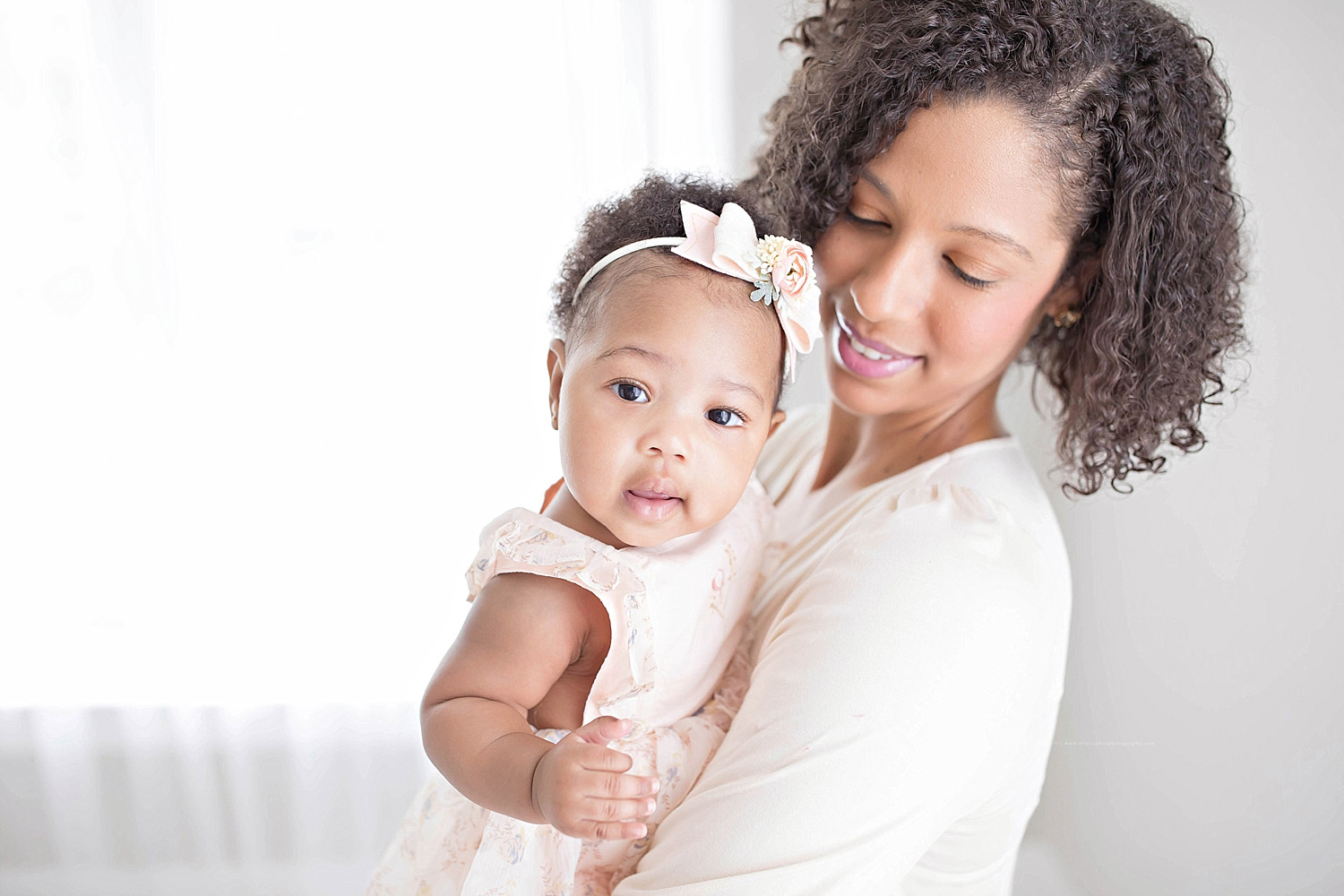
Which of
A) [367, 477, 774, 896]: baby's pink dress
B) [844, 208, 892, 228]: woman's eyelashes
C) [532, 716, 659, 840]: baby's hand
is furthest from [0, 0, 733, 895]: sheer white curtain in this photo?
[532, 716, 659, 840]: baby's hand

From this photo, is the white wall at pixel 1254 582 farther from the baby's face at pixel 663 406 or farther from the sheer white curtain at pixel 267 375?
the sheer white curtain at pixel 267 375

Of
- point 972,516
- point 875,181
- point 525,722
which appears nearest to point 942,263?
point 875,181

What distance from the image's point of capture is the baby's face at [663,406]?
104 centimetres

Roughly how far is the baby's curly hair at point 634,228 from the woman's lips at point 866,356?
20cm

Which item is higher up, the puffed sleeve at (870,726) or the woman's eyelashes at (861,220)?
the woman's eyelashes at (861,220)

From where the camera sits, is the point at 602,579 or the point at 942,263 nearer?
the point at 602,579

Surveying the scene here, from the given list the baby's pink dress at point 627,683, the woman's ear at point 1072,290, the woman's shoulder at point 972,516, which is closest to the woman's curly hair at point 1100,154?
the woman's ear at point 1072,290

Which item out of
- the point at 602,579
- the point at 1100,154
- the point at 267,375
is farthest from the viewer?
the point at 267,375

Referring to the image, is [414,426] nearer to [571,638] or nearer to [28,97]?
[28,97]

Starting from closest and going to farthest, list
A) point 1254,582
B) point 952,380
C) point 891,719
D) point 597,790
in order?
point 597,790, point 891,719, point 952,380, point 1254,582

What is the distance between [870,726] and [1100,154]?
82cm

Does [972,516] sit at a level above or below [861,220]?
below

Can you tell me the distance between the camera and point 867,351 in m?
1.36

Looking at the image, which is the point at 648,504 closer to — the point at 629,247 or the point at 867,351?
the point at 629,247
